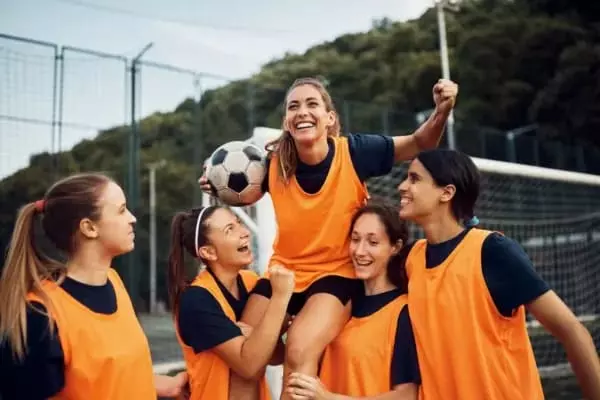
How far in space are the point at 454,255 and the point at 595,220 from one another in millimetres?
8057

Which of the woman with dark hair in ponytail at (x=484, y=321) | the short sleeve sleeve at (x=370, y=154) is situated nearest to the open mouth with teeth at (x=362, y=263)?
the woman with dark hair in ponytail at (x=484, y=321)

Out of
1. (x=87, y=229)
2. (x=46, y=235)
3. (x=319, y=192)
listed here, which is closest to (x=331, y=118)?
(x=319, y=192)

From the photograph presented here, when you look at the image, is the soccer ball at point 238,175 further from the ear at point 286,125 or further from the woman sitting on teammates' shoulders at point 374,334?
the woman sitting on teammates' shoulders at point 374,334

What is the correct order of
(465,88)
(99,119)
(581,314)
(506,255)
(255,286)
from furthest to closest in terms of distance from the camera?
1. (465,88)
2. (99,119)
3. (581,314)
4. (255,286)
5. (506,255)

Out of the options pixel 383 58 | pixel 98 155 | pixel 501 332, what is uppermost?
pixel 383 58

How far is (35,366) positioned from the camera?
6.71 feet

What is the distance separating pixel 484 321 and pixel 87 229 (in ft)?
4.67

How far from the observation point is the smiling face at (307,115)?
9.67 feet

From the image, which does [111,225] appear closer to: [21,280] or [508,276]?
[21,280]

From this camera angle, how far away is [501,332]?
94.9 inches

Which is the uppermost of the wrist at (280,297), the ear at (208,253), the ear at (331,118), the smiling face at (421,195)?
the ear at (331,118)

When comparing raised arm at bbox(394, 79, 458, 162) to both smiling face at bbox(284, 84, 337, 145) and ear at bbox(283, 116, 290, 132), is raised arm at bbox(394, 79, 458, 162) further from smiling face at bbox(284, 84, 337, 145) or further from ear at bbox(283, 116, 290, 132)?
ear at bbox(283, 116, 290, 132)

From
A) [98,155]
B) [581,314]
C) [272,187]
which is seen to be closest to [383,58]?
[98,155]

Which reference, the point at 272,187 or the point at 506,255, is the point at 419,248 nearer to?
the point at 506,255
